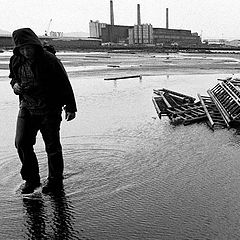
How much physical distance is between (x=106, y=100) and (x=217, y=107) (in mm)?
4439

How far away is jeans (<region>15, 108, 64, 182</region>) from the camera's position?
15.2 ft

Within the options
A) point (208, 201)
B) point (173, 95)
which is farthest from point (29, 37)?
point (173, 95)

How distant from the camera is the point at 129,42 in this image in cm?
14150

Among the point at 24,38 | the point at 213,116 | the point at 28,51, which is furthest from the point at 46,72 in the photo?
the point at 213,116

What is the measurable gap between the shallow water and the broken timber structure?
0.56 meters

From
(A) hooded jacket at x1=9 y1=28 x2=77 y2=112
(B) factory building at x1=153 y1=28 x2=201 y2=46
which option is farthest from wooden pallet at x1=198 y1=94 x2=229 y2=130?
(B) factory building at x1=153 y1=28 x2=201 y2=46

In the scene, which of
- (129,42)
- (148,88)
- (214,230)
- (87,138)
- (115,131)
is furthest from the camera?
(129,42)

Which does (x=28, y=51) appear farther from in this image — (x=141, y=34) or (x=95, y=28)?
(x=95, y=28)

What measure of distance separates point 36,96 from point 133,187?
1763 mm

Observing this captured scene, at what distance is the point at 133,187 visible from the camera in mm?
5051

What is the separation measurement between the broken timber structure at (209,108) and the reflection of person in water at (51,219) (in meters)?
5.36

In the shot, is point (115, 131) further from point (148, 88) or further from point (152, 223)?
point (148, 88)

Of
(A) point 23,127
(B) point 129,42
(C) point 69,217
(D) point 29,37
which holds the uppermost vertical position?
(D) point 29,37

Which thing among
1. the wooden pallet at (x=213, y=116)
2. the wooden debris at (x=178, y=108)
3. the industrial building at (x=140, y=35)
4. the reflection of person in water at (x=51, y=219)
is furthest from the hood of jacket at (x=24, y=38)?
the industrial building at (x=140, y=35)
